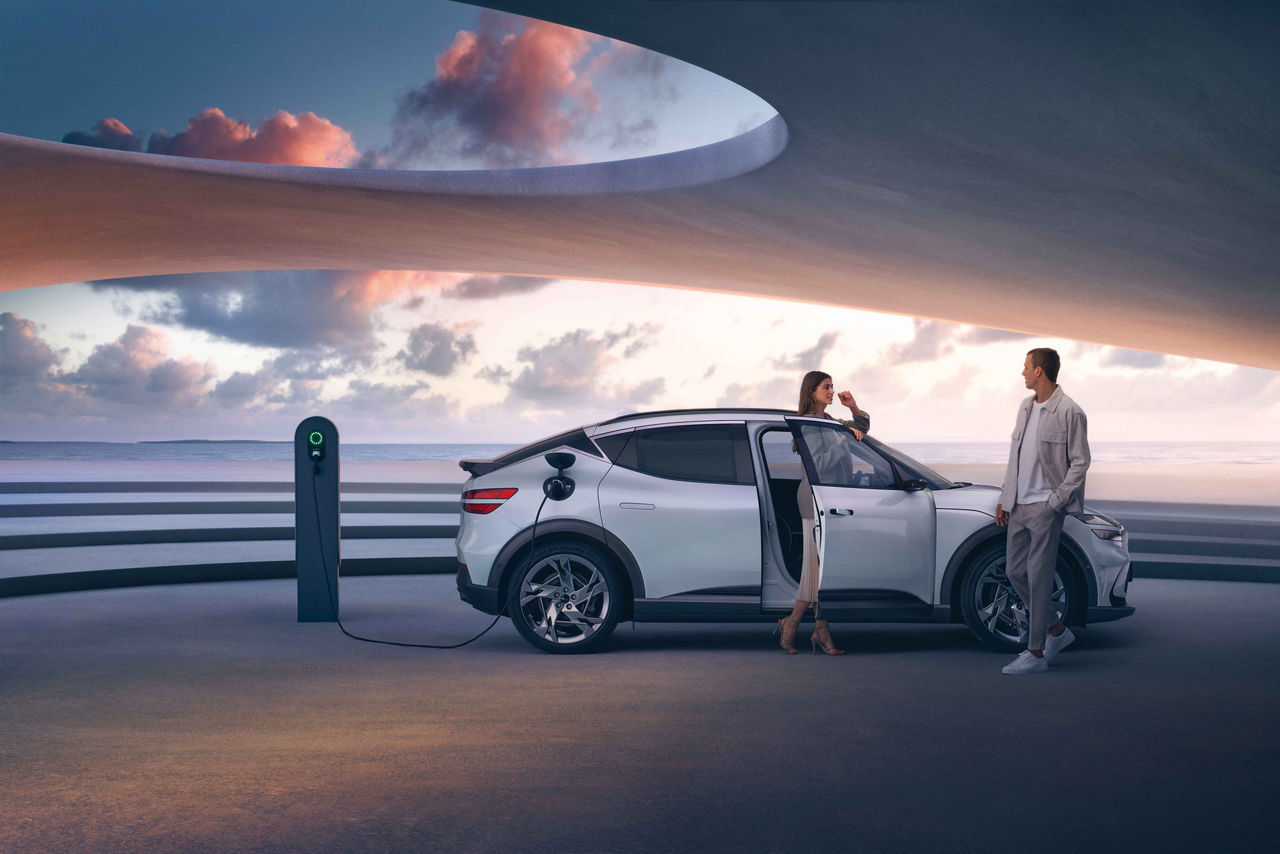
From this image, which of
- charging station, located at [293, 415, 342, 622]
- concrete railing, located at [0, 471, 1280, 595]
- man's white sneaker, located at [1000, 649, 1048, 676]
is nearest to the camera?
man's white sneaker, located at [1000, 649, 1048, 676]

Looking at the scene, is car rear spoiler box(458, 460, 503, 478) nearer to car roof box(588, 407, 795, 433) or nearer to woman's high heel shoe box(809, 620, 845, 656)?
car roof box(588, 407, 795, 433)

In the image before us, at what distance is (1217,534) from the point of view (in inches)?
517

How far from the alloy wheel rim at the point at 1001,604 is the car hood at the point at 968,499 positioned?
0.36 m

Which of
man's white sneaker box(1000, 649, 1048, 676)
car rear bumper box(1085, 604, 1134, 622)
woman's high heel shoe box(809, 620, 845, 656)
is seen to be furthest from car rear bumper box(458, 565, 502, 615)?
car rear bumper box(1085, 604, 1134, 622)

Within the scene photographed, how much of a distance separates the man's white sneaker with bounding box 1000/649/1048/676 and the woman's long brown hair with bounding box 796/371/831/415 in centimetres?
205

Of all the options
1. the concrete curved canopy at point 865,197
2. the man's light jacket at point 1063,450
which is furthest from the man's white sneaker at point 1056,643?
the concrete curved canopy at point 865,197

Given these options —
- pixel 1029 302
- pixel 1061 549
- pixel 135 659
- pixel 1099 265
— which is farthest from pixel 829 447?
pixel 1029 302

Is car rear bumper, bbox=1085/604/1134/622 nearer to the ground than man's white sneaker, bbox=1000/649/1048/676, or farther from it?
farther from it

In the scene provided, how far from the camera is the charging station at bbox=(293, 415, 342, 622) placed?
776 cm

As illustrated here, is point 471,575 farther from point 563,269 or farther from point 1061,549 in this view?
point 563,269

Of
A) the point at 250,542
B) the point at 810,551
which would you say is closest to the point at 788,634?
the point at 810,551

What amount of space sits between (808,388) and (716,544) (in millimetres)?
1252

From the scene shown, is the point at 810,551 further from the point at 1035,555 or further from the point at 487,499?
the point at 487,499

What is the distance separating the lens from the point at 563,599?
6.61 meters
